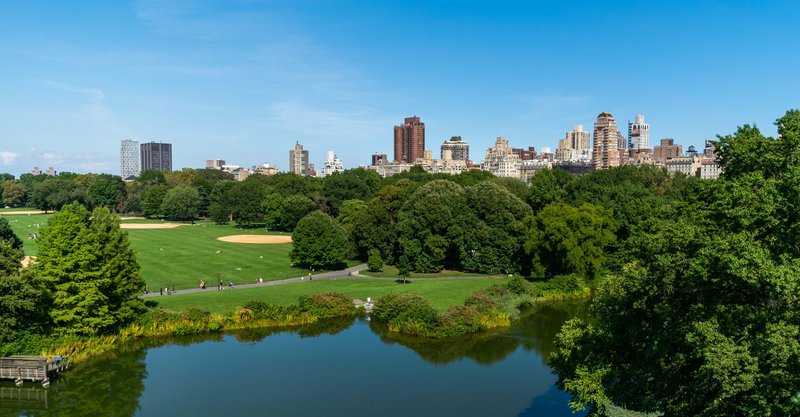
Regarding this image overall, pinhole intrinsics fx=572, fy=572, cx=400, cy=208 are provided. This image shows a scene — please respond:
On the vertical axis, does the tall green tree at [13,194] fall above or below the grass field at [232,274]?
above

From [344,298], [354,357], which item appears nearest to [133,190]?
[344,298]

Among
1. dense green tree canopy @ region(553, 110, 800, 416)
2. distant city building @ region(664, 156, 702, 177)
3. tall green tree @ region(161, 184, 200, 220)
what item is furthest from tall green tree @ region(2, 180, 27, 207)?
distant city building @ region(664, 156, 702, 177)

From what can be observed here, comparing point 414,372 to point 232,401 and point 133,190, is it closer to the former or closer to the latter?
point 232,401

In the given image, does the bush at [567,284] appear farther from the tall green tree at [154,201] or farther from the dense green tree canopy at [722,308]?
the tall green tree at [154,201]

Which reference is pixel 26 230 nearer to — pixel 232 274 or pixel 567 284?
pixel 232 274

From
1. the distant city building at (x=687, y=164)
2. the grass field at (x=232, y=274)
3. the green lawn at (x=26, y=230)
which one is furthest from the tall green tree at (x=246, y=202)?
the distant city building at (x=687, y=164)

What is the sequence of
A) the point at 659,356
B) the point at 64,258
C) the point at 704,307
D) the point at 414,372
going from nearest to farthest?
the point at 704,307 → the point at 659,356 → the point at 414,372 → the point at 64,258
